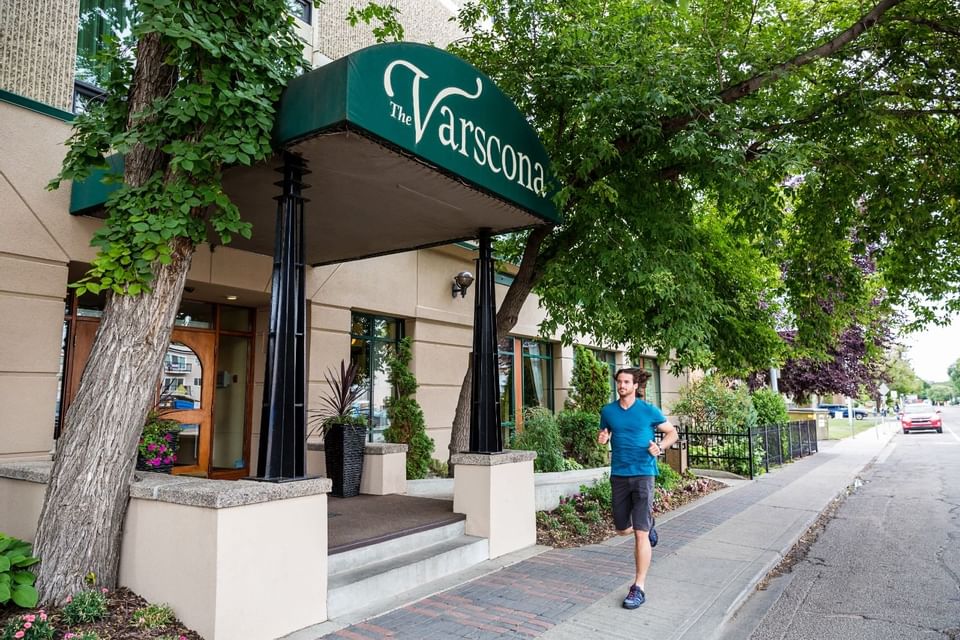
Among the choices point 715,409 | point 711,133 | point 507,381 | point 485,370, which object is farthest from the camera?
point 715,409

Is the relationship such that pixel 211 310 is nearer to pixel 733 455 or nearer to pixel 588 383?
pixel 588 383

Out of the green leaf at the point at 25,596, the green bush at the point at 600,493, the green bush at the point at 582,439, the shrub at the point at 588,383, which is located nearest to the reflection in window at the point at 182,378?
the green leaf at the point at 25,596

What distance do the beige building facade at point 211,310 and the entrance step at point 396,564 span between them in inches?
138

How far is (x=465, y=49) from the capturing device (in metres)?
9.47

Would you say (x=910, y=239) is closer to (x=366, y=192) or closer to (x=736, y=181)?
(x=736, y=181)

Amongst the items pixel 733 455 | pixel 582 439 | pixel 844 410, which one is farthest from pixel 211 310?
pixel 844 410

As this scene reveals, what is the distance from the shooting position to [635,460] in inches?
211

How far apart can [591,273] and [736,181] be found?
6.53 ft

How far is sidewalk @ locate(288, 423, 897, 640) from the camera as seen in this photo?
4.59m

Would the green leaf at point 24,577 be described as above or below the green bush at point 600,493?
above

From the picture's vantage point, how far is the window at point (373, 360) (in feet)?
35.8

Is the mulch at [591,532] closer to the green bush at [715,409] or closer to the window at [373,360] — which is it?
the window at [373,360]

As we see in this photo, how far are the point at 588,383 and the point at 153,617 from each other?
12416 millimetres

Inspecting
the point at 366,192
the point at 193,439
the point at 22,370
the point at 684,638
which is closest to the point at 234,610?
the point at 684,638
